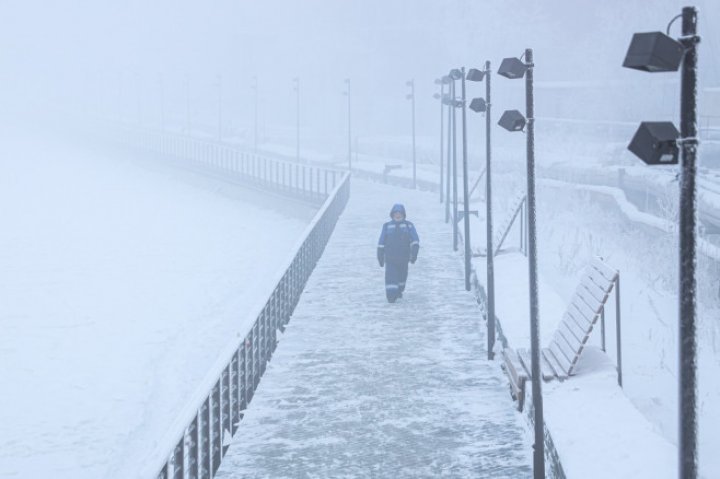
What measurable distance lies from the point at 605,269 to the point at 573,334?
0.78 meters

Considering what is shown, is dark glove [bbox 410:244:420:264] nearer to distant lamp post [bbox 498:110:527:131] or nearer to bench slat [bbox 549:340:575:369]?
bench slat [bbox 549:340:575:369]

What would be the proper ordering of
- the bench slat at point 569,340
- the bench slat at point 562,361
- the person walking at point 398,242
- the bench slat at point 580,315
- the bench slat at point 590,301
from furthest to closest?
the person walking at point 398,242 < the bench slat at point 562,361 < the bench slat at point 569,340 < the bench slat at point 580,315 < the bench slat at point 590,301

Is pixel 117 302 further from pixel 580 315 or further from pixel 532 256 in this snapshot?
pixel 532 256

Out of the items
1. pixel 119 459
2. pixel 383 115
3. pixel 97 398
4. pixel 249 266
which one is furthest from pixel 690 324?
pixel 383 115

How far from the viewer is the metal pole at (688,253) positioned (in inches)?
194

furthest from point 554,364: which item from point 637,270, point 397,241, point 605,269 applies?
point 637,270

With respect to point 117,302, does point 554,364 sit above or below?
above

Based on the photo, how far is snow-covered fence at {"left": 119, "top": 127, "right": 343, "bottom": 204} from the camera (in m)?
41.2

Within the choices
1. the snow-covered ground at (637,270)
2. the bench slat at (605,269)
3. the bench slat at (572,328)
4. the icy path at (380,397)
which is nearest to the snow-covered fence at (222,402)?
the icy path at (380,397)

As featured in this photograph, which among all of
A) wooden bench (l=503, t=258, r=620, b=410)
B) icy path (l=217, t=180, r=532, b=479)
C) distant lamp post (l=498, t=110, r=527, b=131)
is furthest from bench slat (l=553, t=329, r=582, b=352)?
distant lamp post (l=498, t=110, r=527, b=131)

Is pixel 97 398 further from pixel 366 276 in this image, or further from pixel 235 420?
pixel 235 420

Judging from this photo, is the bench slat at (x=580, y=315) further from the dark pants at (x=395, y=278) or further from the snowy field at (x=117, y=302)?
the dark pants at (x=395, y=278)

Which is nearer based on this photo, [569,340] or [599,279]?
[599,279]

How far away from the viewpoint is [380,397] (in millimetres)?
10609
